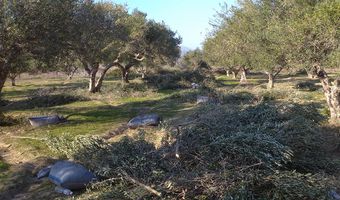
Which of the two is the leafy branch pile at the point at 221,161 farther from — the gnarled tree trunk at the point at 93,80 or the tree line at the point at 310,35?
the gnarled tree trunk at the point at 93,80

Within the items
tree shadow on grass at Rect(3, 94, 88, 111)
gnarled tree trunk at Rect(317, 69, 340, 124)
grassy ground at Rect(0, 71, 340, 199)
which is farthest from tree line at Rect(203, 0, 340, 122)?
tree shadow on grass at Rect(3, 94, 88, 111)

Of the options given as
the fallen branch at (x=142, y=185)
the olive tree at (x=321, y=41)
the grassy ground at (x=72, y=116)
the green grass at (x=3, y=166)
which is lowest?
the green grass at (x=3, y=166)

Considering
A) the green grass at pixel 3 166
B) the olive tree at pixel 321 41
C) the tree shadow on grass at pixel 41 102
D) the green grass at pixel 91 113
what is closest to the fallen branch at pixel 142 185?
the green grass at pixel 3 166

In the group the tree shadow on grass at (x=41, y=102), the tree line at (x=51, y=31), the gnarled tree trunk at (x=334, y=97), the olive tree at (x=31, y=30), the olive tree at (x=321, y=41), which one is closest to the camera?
the olive tree at (x=321, y=41)

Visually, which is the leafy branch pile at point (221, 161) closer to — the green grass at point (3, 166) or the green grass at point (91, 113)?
the green grass at point (3, 166)

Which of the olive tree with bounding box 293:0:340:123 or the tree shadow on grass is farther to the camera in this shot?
the tree shadow on grass

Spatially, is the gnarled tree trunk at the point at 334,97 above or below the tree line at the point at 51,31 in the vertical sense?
below

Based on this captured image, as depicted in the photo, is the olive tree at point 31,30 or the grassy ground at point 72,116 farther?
the olive tree at point 31,30

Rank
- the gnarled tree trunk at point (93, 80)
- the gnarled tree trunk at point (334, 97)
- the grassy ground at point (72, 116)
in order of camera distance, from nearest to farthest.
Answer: the grassy ground at point (72, 116), the gnarled tree trunk at point (334, 97), the gnarled tree trunk at point (93, 80)

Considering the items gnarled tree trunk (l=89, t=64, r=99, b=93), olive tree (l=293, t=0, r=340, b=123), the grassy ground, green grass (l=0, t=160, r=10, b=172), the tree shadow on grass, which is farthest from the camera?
gnarled tree trunk (l=89, t=64, r=99, b=93)

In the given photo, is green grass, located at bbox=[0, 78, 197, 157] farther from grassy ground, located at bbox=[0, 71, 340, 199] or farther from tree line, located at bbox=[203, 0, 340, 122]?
tree line, located at bbox=[203, 0, 340, 122]

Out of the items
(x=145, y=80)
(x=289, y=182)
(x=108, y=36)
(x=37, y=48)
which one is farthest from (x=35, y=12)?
(x=145, y=80)

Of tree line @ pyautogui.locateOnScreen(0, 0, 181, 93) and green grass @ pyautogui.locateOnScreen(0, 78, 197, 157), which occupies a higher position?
tree line @ pyautogui.locateOnScreen(0, 0, 181, 93)

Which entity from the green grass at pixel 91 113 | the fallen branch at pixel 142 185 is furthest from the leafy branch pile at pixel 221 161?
the green grass at pixel 91 113
